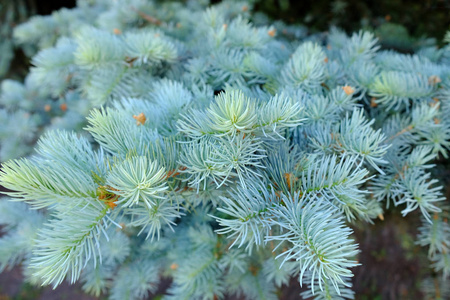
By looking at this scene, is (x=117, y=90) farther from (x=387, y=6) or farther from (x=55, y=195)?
(x=387, y=6)

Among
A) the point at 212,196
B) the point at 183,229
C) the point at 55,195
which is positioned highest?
the point at 55,195

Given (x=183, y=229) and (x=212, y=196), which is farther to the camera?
(x=183, y=229)

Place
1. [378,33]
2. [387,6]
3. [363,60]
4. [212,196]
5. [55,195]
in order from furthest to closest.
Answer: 1. [387,6]
2. [378,33]
3. [363,60]
4. [212,196]
5. [55,195]

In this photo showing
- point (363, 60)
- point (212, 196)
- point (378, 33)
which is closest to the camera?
point (212, 196)

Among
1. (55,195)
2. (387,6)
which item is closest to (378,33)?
(387,6)

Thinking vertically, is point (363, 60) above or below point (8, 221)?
above

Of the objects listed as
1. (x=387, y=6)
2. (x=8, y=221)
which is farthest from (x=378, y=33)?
(x=8, y=221)
